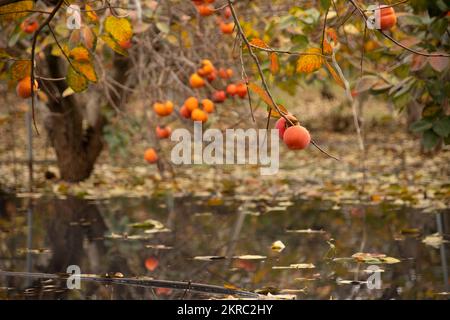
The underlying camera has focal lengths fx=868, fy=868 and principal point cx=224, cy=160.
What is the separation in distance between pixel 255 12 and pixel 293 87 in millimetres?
1797

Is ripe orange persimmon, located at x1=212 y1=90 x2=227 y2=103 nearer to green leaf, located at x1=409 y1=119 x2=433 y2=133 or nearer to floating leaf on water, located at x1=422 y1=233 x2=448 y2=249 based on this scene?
green leaf, located at x1=409 y1=119 x2=433 y2=133

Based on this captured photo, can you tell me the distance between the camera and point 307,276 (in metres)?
3.96

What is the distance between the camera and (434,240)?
484 centimetres

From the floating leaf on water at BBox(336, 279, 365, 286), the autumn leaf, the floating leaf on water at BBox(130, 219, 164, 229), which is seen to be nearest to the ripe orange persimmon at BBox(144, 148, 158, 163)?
the floating leaf on water at BBox(130, 219, 164, 229)

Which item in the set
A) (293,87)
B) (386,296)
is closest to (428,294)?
(386,296)

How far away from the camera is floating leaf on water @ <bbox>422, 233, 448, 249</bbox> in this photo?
472 centimetres

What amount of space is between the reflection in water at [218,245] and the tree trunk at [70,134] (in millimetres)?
877

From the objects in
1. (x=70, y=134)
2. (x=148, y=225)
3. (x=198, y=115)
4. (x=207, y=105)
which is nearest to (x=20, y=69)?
(x=148, y=225)

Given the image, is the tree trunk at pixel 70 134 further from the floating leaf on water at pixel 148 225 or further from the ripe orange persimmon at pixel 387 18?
the ripe orange persimmon at pixel 387 18

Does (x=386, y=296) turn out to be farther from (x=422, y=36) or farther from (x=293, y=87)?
(x=293, y=87)

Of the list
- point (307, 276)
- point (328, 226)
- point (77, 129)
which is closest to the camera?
point (307, 276)

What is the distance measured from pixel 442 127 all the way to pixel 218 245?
1.42 metres

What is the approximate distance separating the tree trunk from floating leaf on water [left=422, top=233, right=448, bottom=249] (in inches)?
140

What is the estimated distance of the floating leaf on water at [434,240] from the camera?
4.72 metres
